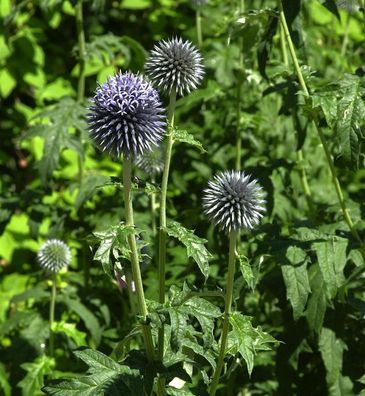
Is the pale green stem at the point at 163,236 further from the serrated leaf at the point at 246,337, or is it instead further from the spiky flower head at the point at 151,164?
the spiky flower head at the point at 151,164

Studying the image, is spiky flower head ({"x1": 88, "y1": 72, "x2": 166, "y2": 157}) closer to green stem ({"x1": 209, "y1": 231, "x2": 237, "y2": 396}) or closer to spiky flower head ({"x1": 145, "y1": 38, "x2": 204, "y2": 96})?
spiky flower head ({"x1": 145, "y1": 38, "x2": 204, "y2": 96})

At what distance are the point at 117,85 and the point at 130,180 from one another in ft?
0.90

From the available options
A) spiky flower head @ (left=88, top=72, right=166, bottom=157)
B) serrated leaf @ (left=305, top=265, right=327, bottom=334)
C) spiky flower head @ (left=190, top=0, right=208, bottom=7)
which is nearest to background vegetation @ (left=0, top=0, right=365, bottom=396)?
serrated leaf @ (left=305, top=265, right=327, bottom=334)

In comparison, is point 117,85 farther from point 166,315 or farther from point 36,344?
point 36,344

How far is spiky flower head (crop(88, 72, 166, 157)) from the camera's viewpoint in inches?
78.6

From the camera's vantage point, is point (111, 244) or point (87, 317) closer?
point (111, 244)

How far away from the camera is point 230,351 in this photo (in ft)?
6.89

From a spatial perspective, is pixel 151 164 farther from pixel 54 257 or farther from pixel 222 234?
pixel 54 257

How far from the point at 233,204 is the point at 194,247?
0.22m

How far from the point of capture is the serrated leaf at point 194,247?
6.14 ft

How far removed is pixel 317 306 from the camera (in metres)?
2.56

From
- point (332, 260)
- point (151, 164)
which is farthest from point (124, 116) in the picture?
point (151, 164)

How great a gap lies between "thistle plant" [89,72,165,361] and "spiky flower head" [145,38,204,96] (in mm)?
171

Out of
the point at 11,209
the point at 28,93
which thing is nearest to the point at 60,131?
the point at 11,209
